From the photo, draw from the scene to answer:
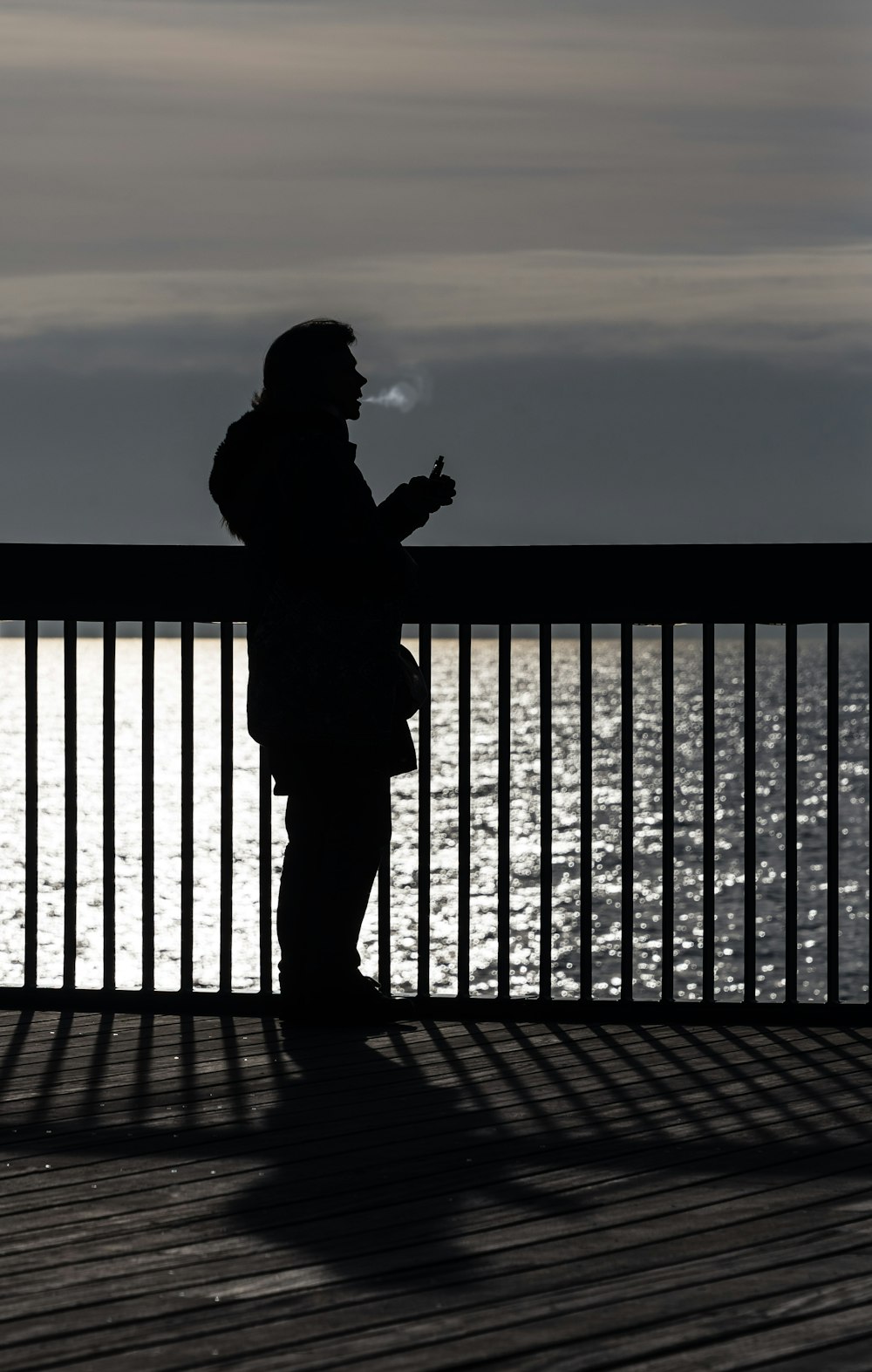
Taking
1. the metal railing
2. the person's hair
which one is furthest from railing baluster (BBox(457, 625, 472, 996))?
the person's hair

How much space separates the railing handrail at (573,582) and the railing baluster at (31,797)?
0.25m

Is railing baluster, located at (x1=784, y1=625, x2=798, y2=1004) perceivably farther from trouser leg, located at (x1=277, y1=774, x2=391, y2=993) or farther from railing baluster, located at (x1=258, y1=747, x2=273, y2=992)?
railing baluster, located at (x1=258, y1=747, x2=273, y2=992)

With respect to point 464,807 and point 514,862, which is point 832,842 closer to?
point 464,807

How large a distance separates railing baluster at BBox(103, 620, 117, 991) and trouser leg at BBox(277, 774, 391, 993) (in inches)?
18.4

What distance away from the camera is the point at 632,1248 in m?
2.54

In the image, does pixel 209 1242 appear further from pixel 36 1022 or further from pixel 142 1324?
pixel 36 1022

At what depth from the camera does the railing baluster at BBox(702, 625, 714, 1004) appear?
160 inches

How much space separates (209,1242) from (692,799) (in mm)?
73803

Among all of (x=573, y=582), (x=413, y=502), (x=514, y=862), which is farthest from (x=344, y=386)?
(x=514, y=862)

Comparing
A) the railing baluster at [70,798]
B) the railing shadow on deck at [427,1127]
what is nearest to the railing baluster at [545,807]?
the railing shadow on deck at [427,1127]

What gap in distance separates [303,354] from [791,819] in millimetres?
1655

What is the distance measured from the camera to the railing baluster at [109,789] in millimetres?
4207

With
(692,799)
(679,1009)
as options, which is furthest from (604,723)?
(679,1009)

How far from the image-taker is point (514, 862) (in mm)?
58688
